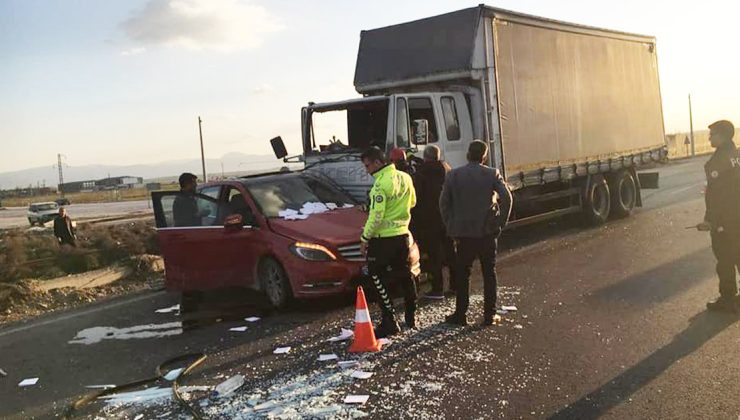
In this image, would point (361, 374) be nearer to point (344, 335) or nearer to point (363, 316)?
point (363, 316)

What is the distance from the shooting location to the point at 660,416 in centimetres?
390

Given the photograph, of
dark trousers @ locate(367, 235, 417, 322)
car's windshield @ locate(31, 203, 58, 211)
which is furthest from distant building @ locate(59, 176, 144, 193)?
dark trousers @ locate(367, 235, 417, 322)

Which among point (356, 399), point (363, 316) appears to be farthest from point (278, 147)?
point (356, 399)

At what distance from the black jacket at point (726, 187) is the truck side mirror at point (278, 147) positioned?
249 inches

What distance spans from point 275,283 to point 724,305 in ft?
15.2

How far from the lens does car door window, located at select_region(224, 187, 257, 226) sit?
7.67m

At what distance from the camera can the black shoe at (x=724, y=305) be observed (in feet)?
19.6

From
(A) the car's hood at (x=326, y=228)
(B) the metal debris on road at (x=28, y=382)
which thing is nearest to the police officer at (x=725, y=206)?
(A) the car's hood at (x=326, y=228)

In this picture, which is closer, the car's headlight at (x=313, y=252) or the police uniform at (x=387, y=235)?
the police uniform at (x=387, y=235)

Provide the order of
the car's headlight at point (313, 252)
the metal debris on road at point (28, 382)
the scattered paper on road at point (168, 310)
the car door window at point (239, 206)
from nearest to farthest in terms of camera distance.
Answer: the metal debris on road at point (28, 382) < the car's headlight at point (313, 252) < the car door window at point (239, 206) < the scattered paper on road at point (168, 310)

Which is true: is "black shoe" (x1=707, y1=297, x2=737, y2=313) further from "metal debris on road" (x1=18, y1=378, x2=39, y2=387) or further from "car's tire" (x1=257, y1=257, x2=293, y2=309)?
"metal debris on road" (x1=18, y1=378, x2=39, y2=387)

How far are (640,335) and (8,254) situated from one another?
34.5 ft

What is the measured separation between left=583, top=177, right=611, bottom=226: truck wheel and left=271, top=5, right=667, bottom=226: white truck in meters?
0.03

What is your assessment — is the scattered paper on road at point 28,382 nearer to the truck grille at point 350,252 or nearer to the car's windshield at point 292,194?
the car's windshield at point 292,194
